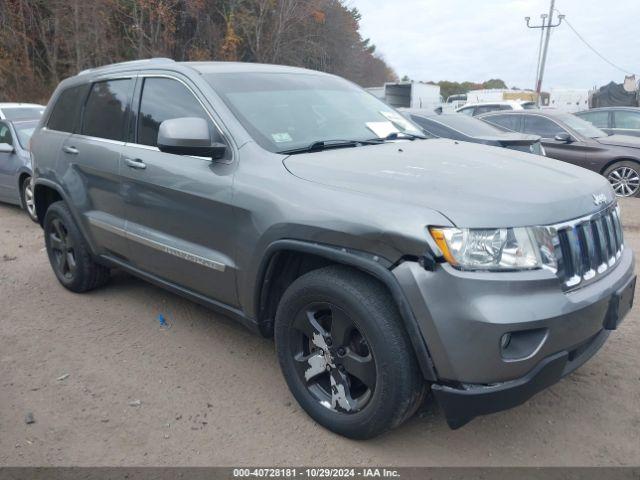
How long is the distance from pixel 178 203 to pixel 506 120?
8.62m

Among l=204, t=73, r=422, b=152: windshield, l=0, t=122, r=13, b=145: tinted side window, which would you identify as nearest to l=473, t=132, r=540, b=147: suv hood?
l=204, t=73, r=422, b=152: windshield

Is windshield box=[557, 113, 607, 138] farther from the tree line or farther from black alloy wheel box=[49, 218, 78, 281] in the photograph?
the tree line

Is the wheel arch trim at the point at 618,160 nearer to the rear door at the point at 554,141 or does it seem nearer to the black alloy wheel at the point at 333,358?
the rear door at the point at 554,141

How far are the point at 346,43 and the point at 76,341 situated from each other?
122 ft

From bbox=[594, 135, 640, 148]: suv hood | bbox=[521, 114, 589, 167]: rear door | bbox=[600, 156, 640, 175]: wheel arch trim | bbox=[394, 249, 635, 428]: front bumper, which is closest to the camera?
bbox=[394, 249, 635, 428]: front bumper

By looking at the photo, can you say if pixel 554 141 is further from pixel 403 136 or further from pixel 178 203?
pixel 178 203

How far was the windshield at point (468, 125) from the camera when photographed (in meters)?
8.09

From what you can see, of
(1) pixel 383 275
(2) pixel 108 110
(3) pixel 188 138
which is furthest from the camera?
(2) pixel 108 110

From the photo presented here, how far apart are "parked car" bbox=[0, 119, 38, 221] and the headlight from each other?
277 inches

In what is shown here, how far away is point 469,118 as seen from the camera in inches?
348

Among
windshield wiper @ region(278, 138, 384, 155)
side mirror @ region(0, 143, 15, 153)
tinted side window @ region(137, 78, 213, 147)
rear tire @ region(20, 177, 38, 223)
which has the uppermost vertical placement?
tinted side window @ region(137, 78, 213, 147)

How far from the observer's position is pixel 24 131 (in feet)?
27.2

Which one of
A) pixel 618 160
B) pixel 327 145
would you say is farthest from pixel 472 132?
pixel 327 145

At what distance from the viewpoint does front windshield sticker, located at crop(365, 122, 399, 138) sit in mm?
3647
